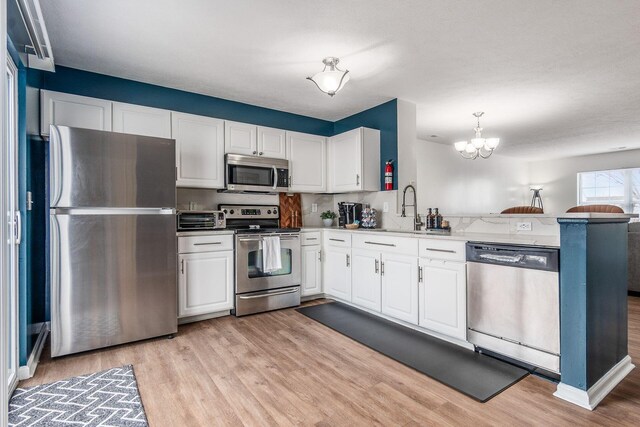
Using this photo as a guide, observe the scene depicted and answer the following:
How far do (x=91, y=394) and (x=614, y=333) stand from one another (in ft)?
10.8

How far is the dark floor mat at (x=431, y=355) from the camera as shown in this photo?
2.13 m

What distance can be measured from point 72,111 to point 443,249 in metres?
3.39

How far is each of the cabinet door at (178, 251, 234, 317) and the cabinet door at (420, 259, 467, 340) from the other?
190cm

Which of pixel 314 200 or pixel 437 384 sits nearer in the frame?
pixel 437 384

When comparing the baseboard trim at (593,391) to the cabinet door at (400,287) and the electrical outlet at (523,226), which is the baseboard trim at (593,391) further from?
the cabinet door at (400,287)

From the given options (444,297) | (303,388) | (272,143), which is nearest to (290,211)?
A: (272,143)

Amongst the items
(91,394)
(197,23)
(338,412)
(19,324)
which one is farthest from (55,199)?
(338,412)

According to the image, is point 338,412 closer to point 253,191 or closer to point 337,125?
point 253,191

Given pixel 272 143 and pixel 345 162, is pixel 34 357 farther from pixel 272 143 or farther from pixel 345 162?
pixel 345 162

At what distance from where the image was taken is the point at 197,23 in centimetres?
240

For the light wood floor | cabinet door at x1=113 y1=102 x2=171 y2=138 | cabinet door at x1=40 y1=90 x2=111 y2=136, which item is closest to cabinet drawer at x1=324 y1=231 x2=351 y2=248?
the light wood floor

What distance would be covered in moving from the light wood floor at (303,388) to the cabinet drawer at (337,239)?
1.15 m

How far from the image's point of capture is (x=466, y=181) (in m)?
7.54

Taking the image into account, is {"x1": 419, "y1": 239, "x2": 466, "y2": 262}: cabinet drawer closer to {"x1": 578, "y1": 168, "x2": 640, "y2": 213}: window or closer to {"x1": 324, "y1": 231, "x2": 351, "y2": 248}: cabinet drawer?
{"x1": 324, "y1": 231, "x2": 351, "y2": 248}: cabinet drawer
